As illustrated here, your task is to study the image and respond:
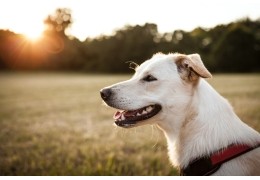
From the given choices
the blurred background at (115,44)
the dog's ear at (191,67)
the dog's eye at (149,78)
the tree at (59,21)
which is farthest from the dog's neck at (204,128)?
the tree at (59,21)

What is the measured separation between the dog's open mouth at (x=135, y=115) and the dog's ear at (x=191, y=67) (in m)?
0.36

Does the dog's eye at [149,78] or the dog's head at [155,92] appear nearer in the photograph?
the dog's head at [155,92]

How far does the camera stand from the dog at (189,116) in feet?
8.32

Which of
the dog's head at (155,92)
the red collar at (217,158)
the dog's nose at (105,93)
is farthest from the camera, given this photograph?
the dog's nose at (105,93)

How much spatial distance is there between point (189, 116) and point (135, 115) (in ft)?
1.52

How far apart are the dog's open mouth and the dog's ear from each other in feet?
1.19

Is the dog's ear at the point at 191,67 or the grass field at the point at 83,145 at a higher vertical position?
the dog's ear at the point at 191,67

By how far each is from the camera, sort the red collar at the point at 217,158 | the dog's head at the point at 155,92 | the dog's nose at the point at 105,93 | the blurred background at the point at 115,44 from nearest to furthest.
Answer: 1. the red collar at the point at 217,158
2. the dog's head at the point at 155,92
3. the dog's nose at the point at 105,93
4. the blurred background at the point at 115,44

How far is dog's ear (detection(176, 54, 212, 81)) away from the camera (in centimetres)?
254

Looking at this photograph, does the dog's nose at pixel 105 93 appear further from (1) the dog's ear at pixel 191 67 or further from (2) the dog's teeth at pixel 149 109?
(1) the dog's ear at pixel 191 67

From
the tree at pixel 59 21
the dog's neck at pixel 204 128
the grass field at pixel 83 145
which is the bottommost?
the grass field at pixel 83 145

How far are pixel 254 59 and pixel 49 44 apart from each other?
3.29 m

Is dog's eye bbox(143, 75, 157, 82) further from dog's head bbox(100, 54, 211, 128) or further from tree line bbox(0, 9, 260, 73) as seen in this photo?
tree line bbox(0, 9, 260, 73)

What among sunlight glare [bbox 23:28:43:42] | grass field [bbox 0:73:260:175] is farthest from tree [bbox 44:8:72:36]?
grass field [bbox 0:73:260:175]
